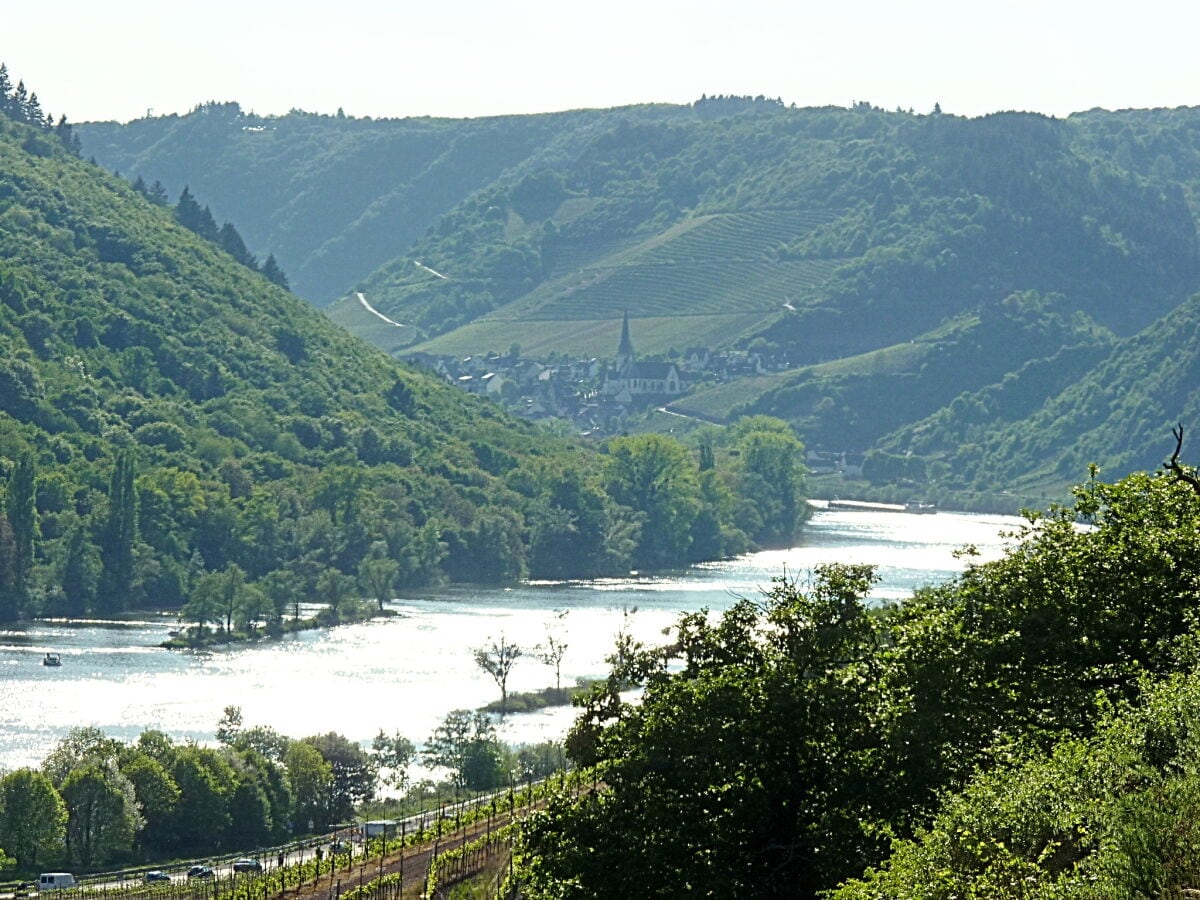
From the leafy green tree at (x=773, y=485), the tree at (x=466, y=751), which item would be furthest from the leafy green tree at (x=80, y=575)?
the leafy green tree at (x=773, y=485)

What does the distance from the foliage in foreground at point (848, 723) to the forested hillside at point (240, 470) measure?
85255 millimetres

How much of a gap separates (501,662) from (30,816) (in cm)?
3527

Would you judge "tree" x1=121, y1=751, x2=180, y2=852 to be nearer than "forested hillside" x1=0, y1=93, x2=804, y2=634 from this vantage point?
Yes

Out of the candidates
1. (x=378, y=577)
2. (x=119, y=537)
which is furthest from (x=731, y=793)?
(x=119, y=537)

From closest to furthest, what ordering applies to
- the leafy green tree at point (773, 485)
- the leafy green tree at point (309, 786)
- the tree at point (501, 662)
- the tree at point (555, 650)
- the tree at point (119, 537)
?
1. the leafy green tree at point (309, 786)
2. the tree at point (501, 662)
3. the tree at point (555, 650)
4. the tree at point (119, 537)
5. the leafy green tree at point (773, 485)

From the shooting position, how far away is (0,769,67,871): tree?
60.8m

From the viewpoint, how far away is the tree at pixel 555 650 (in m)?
97.3

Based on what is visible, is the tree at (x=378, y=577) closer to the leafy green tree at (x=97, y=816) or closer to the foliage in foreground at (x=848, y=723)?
the leafy green tree at (x=97, y=816)

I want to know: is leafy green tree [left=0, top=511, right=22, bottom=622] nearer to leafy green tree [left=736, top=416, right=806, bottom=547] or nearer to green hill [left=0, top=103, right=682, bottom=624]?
green hill [left=0, top=103, right=682, bottom=624]

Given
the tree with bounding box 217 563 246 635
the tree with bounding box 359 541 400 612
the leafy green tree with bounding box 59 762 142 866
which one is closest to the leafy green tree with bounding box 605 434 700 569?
the tree with bounding box 359 541 400 612

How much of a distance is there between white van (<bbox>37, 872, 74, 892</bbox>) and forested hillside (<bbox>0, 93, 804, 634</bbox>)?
59.0m

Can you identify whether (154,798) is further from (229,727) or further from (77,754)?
(229,727)

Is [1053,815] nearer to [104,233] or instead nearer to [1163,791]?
[1163,791]

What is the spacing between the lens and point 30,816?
61.1 meters
